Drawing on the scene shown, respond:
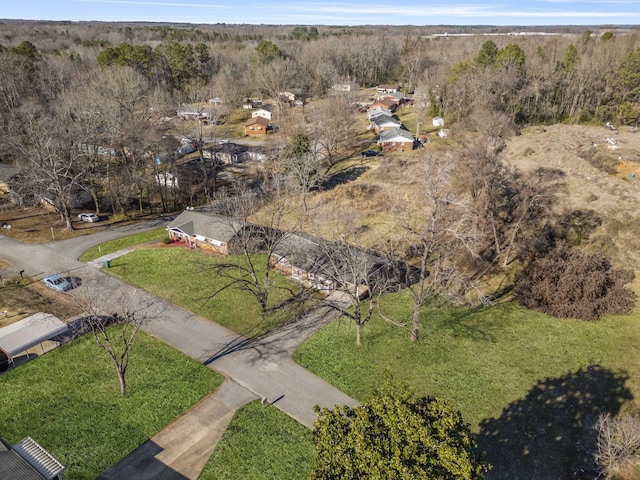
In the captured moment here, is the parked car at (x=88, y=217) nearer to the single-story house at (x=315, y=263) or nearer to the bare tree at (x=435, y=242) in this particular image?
the single-story house at (x=315, y=263)

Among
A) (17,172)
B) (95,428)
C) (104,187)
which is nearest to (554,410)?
(95,428)

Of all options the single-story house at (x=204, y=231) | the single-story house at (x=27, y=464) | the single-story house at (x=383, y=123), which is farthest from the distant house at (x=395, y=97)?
the single-story house at (x=27, y=464)

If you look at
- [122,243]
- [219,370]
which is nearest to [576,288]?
[219,370]

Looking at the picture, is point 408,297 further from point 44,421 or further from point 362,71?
point 362,71

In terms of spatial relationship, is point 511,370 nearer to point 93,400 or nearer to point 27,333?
point 93,400

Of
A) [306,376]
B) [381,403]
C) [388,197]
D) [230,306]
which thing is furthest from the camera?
[388,197]
